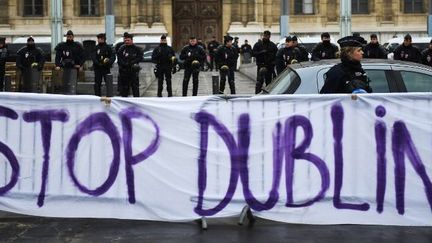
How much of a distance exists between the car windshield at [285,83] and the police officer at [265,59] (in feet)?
27.8

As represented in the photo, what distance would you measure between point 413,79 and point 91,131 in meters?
4.31

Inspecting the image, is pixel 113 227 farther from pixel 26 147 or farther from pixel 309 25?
pixel 309 25

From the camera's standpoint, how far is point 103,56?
18141 millimetres

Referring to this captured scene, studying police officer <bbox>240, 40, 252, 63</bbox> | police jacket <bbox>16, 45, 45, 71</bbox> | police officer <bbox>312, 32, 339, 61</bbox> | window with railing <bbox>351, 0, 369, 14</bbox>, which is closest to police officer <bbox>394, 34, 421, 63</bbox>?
police officer <bbox>312, 32, 339, 61</bbox>

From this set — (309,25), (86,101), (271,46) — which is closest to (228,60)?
(271,46)

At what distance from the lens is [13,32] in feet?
143

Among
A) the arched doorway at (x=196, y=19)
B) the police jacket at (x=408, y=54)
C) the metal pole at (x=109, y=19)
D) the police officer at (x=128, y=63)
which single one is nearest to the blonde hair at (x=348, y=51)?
the police jacket at (x=408, y=54)

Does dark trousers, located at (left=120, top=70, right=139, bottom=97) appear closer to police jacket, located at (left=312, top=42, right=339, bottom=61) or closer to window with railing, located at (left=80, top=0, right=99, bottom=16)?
police jacket, located at (left=312, top=42, right=339, bottom=61)

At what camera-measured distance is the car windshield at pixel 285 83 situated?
950 centimetres

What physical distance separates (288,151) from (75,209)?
2234 millimetres

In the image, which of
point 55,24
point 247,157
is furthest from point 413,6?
point 247,157

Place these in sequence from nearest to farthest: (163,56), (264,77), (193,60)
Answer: (264,77)
(193,60)
(163,56)

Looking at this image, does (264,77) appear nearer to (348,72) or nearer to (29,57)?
(29,57)

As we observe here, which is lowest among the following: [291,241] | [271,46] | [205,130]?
[291,241]
